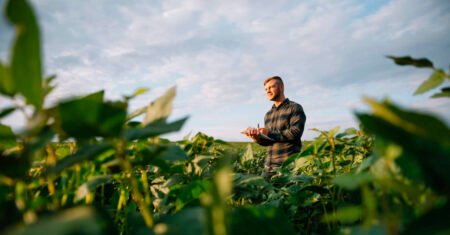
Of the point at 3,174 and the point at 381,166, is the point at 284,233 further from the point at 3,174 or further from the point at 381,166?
the point at 3,174

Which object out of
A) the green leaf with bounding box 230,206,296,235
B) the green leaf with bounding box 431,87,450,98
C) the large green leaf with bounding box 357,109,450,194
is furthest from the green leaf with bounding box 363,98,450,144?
the green leaf with bounding box 431,87,450,98

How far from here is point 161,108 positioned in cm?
44

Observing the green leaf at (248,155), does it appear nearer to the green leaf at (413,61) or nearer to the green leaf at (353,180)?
the green leaf at (413,61)

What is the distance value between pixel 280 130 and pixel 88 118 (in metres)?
4.51

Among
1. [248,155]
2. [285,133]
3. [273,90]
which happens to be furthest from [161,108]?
[273,90]

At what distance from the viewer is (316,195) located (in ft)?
3.05

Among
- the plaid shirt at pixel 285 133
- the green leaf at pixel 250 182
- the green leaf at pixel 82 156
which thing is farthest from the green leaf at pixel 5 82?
the plaid shirt at pixel 285 133

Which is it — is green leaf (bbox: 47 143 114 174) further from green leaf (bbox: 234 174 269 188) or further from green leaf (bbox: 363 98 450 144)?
green leaf (bbox: 234 174 269 188)

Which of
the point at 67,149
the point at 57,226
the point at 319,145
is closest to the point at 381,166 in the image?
the point at 319,145

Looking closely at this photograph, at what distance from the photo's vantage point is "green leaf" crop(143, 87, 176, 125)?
0.43 meters

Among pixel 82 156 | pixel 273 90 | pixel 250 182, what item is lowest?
pixel 250 182

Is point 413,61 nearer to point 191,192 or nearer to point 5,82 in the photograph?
point 191,192

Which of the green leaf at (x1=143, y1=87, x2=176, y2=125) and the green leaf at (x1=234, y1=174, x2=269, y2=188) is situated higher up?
the green leaf at (x1=143, y1=87, x2=176, y2=125)

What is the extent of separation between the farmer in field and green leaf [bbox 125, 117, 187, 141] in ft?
11.6
